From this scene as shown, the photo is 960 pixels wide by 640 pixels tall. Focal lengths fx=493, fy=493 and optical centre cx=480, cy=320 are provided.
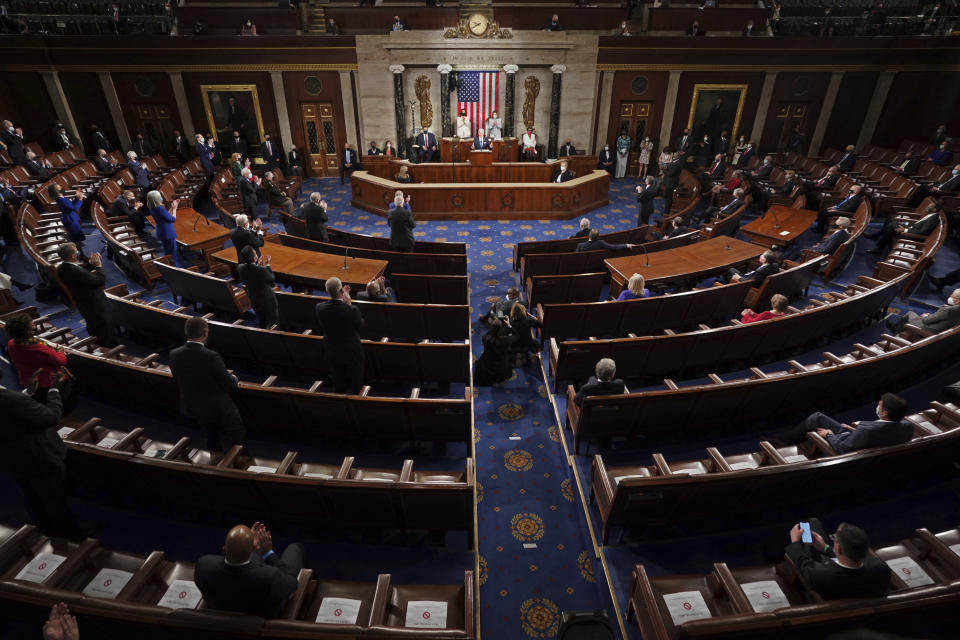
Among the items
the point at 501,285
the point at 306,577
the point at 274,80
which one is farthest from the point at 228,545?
the point at 274,80

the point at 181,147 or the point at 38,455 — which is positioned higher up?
the point at 181,147

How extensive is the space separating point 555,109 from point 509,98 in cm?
138

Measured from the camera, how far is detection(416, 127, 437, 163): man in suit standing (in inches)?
545

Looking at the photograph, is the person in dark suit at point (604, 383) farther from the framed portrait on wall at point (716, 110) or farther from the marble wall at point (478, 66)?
the framed portrait on wall at point (716, 110)

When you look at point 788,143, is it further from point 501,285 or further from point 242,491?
point 242,491

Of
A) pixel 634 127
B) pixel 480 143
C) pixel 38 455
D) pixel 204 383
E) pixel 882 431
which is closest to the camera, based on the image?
pixel 38 455

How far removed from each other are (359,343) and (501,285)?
365cm

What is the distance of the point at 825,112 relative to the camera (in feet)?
48.0

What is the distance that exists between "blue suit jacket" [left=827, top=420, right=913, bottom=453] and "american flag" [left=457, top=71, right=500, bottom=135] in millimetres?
13248

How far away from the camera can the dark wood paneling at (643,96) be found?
560 inches

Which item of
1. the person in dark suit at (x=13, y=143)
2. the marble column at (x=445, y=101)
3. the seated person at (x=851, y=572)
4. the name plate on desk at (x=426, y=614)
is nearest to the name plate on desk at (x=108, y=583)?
the name plate on desk at (x=426, y=614)

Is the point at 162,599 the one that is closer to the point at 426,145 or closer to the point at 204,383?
the point at 204,383

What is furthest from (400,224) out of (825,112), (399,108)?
(825,112)

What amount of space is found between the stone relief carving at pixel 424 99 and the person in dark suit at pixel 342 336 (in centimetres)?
1165
